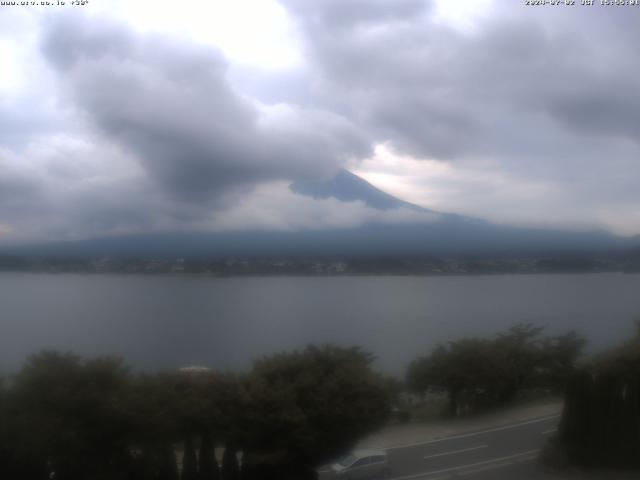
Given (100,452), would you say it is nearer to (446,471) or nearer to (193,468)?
(193,468)

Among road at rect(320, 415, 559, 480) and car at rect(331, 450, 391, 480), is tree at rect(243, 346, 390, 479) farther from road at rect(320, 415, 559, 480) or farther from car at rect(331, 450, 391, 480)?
road at rect(320, 415, 559, 480)

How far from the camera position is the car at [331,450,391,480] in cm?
908

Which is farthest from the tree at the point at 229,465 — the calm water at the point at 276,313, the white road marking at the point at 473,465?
the calm water at the point at 276,313

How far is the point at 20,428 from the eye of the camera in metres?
8.16

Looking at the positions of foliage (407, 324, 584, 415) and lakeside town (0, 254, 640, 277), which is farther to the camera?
lakeside town (0, 254, 640, 277)

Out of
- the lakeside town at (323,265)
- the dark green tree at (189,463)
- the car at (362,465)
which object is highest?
the lakeside town at (323,265)

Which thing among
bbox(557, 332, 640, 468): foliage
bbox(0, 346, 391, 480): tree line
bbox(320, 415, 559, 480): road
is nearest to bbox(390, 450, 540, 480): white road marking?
bbox(320, 415, 559, 480): road

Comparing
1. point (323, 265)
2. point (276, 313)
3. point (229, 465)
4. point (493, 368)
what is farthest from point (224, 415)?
point (276, 313)

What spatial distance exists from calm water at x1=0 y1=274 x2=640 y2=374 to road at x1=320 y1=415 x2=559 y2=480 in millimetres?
3645

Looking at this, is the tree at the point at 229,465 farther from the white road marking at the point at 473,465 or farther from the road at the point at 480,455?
the white road marking at the point at 473,465

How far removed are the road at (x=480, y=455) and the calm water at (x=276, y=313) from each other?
364 centimetres

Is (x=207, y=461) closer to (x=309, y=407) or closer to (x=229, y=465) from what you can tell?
(x=229, y=465)

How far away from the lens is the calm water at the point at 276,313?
16.9 metres

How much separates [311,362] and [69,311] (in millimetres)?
15904
